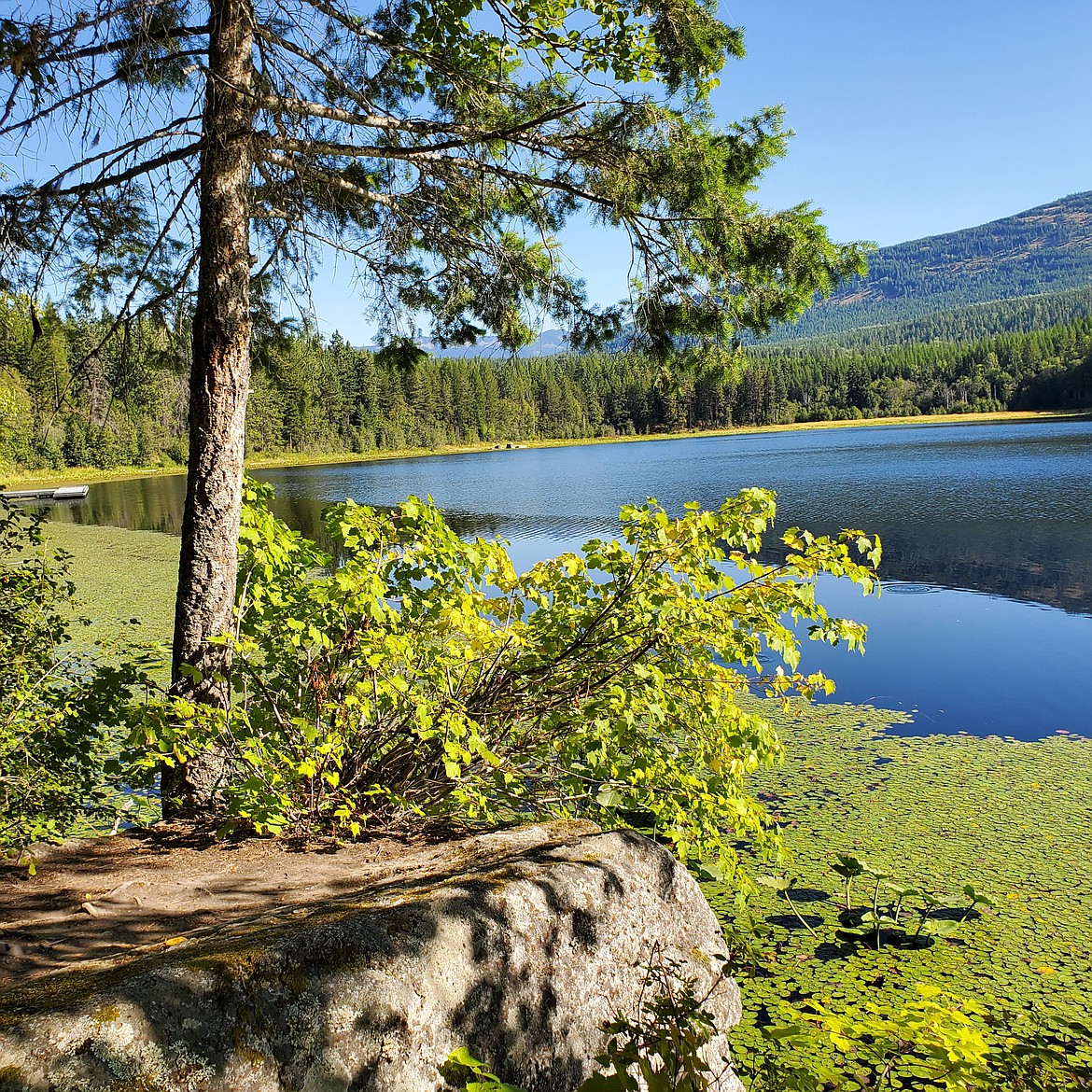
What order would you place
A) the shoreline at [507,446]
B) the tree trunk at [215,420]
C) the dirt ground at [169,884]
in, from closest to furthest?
the dirt ground at [169,884] → the tree trunk at [215,420] → the shoreline at [507,446]

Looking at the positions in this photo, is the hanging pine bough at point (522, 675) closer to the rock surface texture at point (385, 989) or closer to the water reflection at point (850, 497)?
the rock surface texture at point (385, 989)

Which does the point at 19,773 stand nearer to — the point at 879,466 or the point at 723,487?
the point at 723,487

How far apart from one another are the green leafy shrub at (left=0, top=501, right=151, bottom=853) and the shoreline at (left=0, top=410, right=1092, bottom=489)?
162 feet

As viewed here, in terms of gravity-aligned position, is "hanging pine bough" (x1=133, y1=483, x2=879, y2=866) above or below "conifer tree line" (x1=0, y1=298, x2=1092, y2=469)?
below

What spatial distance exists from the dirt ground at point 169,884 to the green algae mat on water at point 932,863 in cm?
164

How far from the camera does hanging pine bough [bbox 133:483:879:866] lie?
3455 mm

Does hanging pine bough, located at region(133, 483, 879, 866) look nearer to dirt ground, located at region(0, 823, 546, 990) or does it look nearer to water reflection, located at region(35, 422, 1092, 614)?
dirt ground, located at region(0, 823, 546, 990)

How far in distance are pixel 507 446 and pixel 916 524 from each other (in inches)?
2800

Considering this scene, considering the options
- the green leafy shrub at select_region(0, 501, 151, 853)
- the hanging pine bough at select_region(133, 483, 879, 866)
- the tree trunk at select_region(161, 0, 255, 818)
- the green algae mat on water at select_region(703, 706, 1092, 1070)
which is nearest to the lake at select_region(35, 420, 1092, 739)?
the green algae mat on water at select_region(703, 706, 1092, 1070)

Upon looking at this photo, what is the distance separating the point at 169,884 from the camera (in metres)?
3.11

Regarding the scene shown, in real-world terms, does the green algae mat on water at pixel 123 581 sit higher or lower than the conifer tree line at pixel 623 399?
lower

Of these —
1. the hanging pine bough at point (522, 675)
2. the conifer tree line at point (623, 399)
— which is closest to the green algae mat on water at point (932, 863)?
the hanging pine bough at point (522, 675)

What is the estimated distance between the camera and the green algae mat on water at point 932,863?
363 cm

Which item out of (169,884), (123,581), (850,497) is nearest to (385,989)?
(169,884)
